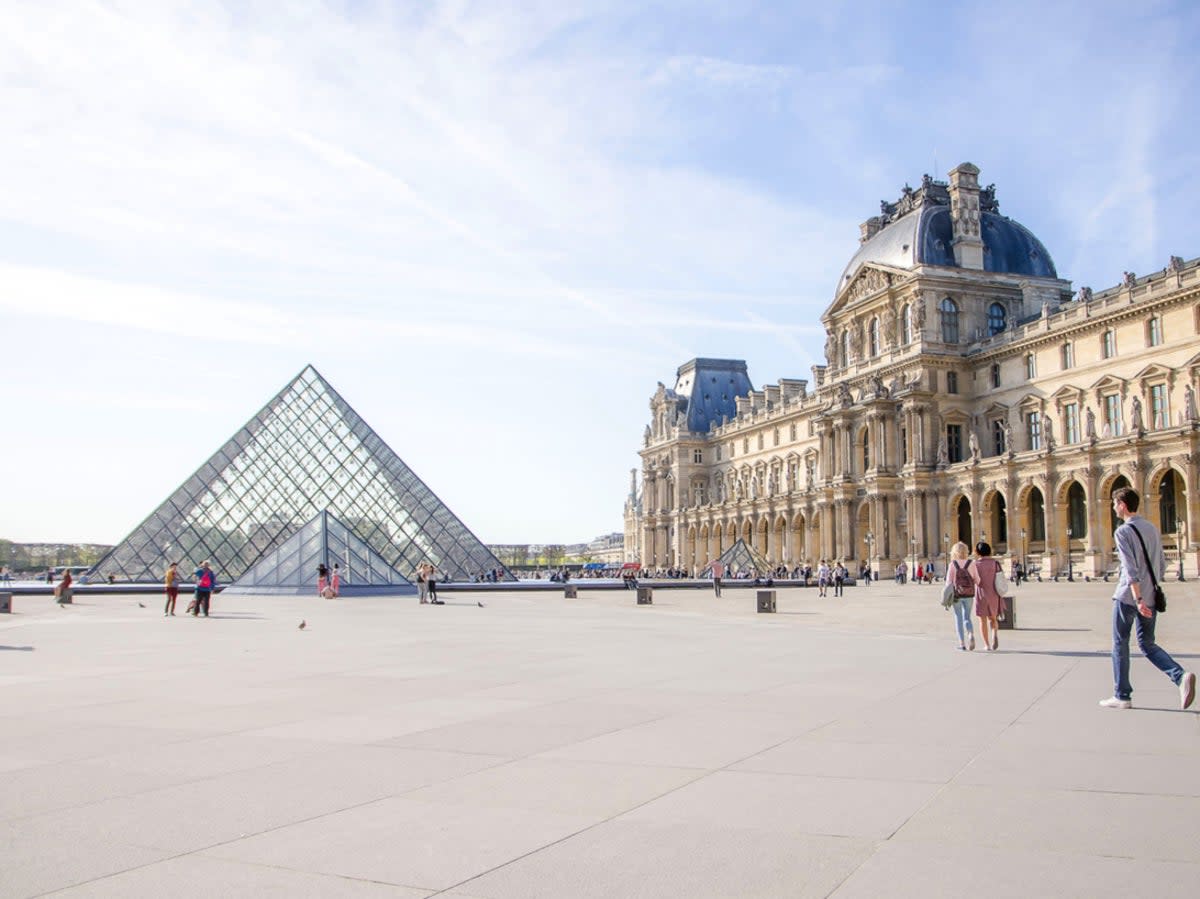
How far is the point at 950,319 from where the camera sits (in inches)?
2224

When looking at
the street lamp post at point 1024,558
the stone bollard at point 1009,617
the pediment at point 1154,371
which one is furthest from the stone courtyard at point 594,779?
the street lamp post at point 1024,558

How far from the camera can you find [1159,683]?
923 centimetres

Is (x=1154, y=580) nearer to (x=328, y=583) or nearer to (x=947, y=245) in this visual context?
(x=328, y=583)

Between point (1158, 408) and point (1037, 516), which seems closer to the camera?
point (1158, 408)

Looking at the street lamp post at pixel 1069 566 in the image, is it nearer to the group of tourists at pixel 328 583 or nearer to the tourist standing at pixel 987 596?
the group of tourists at pixel 328 583

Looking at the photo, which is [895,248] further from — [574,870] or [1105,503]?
[574,870]

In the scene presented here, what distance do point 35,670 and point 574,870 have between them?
28.2 ft

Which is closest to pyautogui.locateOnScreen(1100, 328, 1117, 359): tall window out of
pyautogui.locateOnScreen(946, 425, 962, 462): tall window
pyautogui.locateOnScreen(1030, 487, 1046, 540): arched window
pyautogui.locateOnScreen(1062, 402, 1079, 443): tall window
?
pyautogui.locateOnScreen(1062, 402, 1079, 443): tall window

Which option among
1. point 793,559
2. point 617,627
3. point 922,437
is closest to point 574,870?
point 617,627

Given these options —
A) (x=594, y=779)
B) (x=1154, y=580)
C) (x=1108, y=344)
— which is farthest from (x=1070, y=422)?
(x=594, y=779)

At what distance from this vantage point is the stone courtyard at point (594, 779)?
3.85 m

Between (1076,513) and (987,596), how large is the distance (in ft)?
128

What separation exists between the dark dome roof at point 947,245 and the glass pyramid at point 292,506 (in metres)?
26.8

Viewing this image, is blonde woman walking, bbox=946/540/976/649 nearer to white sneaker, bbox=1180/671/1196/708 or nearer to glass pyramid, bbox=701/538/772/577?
white sneaker, bbox=1180/671/1196/708
